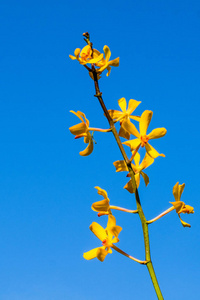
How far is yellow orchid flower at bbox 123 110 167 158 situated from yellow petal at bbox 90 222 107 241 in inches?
18.9

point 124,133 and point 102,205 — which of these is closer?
point 102,205

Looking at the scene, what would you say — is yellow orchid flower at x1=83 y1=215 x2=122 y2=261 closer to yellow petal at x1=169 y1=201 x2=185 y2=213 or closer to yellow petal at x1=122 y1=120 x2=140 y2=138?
yellow petal at x1=169 y1=201 x2=185 y2=213

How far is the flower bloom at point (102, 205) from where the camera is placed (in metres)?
1.90

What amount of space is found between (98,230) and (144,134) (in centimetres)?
59

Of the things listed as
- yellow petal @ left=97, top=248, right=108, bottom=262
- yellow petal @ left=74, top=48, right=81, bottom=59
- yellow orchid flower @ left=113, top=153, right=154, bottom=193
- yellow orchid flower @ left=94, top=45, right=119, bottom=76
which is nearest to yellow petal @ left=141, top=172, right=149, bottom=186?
yellow orchid flower @ left=113, top=153, right=154, bottom=193

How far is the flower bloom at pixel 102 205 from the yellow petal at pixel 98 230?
0.19ft

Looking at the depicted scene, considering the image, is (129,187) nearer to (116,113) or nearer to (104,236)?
(104,236)

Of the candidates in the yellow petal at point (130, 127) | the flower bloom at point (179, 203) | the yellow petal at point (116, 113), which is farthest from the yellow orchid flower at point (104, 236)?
the yellow petal at point (116, 113)

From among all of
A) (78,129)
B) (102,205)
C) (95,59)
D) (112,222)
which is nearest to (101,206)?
(102,205)

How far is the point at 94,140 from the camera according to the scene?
7.20 ft

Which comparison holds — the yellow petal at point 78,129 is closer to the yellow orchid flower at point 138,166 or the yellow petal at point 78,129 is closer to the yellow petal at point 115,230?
the yellow orchid flower at point 138,166

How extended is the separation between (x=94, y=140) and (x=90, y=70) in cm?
43

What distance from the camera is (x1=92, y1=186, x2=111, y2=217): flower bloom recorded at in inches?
74.9

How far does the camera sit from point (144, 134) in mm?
2002
